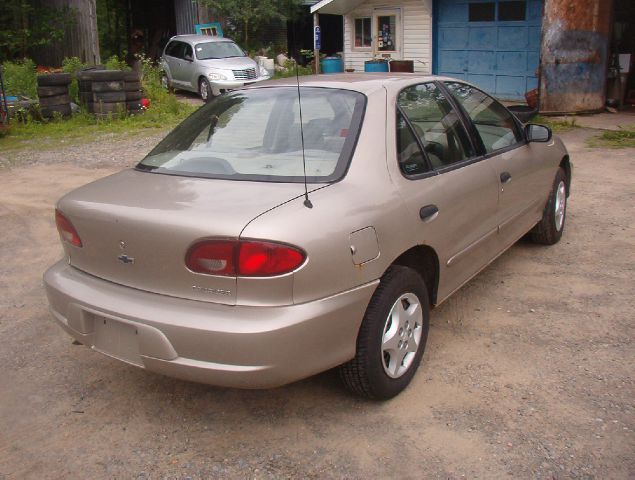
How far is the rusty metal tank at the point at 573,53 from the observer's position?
1224 centimetres

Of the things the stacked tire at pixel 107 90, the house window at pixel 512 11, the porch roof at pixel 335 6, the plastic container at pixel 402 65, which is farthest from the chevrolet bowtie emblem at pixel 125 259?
the porch roof at pixel 335 6

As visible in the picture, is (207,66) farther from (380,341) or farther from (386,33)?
(380,341)

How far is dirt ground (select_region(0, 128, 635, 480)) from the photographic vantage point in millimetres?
2879

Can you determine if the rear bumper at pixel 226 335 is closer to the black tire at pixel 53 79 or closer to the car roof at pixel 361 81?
the car roof at pixel 361 81

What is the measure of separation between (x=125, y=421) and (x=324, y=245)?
1369 mm

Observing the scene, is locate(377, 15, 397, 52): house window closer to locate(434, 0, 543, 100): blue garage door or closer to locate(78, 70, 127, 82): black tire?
locate(434, 0, 543, 100): blue garage door

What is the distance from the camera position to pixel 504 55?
16688 mm

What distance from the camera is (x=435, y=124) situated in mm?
3904

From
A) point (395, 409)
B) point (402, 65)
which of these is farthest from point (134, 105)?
point (395, 409)

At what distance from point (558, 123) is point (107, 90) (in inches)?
349

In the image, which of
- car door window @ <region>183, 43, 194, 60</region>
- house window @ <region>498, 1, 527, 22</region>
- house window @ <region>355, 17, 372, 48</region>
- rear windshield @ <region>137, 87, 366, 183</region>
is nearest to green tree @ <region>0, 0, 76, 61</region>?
car door window @ <region>183, 43, 194, 60</region>

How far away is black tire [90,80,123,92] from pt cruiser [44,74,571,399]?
10387 mm

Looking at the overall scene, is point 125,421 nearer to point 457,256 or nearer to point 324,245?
point 324,245

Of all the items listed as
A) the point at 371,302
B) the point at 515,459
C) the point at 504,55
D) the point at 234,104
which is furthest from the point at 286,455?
the point at 504,55
